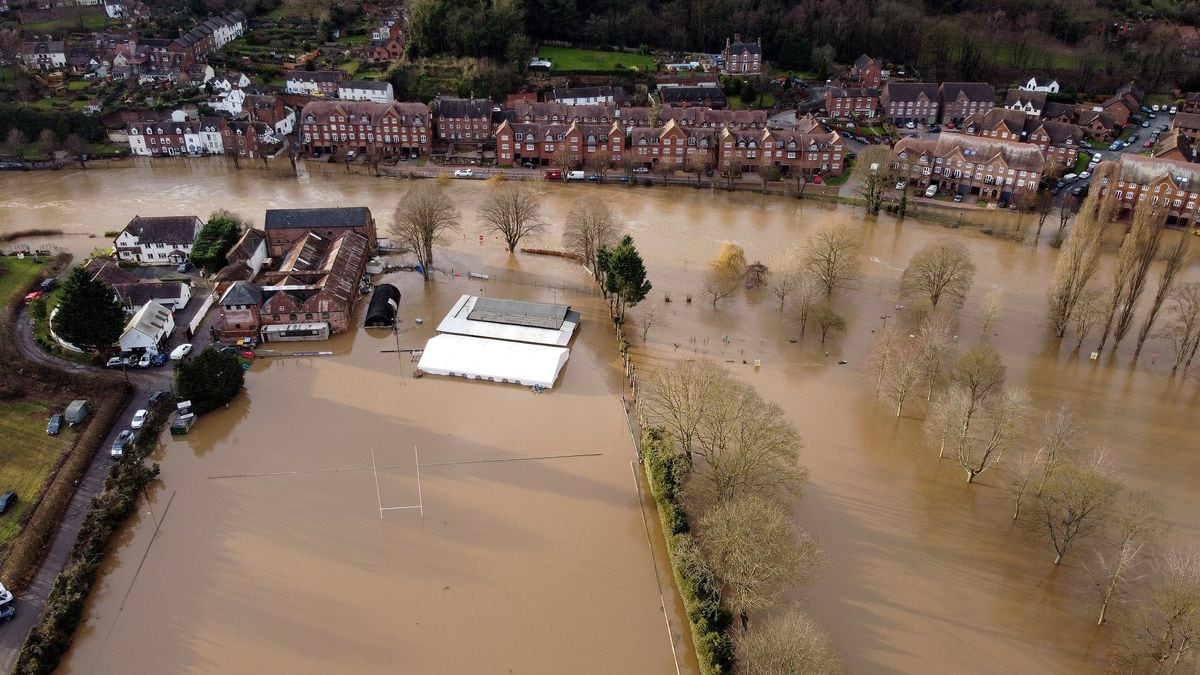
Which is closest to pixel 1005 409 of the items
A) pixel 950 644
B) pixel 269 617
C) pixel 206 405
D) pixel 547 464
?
pixel 950 644

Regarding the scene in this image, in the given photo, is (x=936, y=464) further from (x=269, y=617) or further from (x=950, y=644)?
(x=269, y=617)

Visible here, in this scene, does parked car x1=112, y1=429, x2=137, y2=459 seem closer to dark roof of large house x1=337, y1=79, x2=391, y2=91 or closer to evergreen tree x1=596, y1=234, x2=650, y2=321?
evergreen tree x1=596, y1=234, x2=650, y2=321

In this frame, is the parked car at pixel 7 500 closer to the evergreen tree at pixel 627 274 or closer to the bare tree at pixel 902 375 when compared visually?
the evergreen tree at pixel 627 274

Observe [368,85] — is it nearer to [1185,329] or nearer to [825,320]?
[825,320]

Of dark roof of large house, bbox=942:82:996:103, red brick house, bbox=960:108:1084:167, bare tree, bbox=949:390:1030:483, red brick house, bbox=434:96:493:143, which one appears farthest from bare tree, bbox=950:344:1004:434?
dark roof of large house, bbox=942:82:996:103

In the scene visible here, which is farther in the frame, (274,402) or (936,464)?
(274,402)

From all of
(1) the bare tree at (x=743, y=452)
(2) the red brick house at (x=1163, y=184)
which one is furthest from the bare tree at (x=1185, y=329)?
(1) the bare tree at (x=743, y=452)
